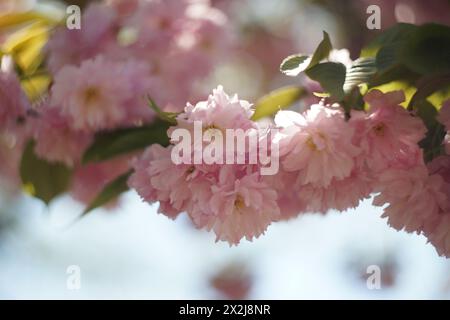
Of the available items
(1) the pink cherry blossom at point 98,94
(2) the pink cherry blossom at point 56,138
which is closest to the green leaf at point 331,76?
(1) the pink cherry blossom at point 98,94

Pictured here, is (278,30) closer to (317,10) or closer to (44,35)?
(317,10)

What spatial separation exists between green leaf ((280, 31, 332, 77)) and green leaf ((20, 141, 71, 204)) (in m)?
0.65

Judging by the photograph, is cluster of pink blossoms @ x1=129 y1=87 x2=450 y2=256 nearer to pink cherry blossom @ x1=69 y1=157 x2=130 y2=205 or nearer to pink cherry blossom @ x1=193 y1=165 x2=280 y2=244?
pink cherry blossom @ x1=193 y1=165 x2=280 y2=244

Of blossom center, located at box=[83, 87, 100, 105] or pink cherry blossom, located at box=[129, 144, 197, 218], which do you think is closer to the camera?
pink cherry blossom, located at box=[129, 144, 197, 218]

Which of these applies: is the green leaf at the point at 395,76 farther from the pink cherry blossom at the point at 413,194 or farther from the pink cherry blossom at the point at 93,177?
the pink cherry blossom at the point at 93,177

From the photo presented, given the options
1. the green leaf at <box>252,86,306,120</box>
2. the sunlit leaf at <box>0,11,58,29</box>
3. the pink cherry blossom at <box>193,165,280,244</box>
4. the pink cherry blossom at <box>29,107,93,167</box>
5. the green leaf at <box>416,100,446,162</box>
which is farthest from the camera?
the sunlit leaf at <box>0,11,58,29</box>

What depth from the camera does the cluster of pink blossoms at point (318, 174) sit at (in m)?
1.07

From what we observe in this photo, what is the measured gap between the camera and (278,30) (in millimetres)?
3105

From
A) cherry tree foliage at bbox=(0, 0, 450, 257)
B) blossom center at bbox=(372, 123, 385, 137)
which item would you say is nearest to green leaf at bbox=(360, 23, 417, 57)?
cherry tree foliage at bbox=(0, 0, 450, 257)

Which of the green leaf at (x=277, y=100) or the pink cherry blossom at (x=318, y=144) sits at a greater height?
the green leaf at (x=277, y=100)

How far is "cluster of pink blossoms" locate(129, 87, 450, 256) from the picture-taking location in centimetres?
107

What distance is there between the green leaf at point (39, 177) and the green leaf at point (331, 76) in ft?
2.21

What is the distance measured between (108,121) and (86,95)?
0.21ft

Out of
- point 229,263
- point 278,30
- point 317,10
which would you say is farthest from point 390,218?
point 229,263
